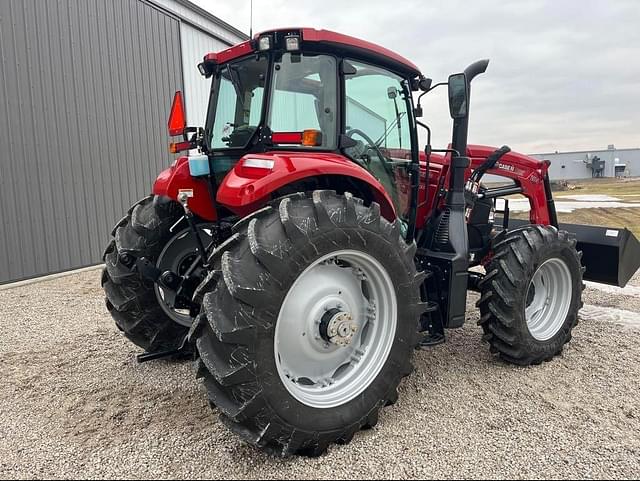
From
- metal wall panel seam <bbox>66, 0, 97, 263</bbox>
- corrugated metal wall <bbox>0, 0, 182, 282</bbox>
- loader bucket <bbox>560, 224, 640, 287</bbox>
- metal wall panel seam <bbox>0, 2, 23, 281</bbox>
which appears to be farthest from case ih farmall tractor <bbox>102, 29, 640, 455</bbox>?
metal wall panel seam <bbox>66, 0, 97, 263</bbox>

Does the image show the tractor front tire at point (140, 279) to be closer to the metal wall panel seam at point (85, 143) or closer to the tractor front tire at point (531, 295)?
the tractor front tire at point (531, 295)

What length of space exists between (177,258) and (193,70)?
23.2 ft

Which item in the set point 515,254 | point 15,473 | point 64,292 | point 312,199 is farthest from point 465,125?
point 64,292

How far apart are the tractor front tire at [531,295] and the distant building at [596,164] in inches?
1084

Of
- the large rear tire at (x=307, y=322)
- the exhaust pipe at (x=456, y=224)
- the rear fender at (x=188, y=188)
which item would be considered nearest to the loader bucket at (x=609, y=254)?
the exhaust pipe at (x=456, y=224)

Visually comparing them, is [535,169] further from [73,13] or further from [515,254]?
[73,13]

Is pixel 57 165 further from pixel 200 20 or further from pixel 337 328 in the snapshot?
pixel 337 328

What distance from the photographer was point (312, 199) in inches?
94.4

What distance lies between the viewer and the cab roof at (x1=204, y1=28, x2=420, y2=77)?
269 cm

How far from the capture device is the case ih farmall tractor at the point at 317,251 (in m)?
2.19

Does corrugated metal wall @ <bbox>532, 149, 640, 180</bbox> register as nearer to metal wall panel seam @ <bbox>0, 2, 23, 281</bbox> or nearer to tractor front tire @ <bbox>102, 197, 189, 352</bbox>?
metal wall panel seam @ <bbox>0, 2, 23, 281</bbox>

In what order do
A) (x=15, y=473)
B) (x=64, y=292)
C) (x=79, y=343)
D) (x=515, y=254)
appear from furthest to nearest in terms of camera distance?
1. (x=64, y=292)
2. (x=79, y=343)
3. (x=515, y=254)
4. (x=15, y=473)

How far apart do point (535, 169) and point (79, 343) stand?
4.39m

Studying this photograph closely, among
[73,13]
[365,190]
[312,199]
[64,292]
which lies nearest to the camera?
[312,199]
